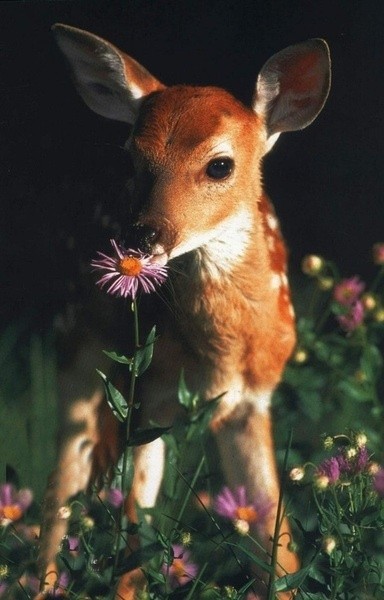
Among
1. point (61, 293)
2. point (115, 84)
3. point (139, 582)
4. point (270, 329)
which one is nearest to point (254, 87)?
point (115, 84)

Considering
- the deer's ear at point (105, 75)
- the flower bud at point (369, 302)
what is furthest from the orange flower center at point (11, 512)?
the flower bud at point (369, 302)

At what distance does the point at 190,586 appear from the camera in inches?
82.3

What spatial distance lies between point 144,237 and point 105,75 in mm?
576

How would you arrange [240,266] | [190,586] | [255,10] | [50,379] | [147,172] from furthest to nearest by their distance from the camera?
[50,379]
[255,10]
[240,266]
[147,172]
[190,586]

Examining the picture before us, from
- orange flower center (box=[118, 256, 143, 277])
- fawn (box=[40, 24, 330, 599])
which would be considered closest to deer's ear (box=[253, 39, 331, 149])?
fawn (box=[40, 24, 330, 599])

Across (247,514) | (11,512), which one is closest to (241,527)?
(247,514)

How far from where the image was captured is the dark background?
2898 millimetres

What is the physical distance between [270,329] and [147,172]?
485 mm

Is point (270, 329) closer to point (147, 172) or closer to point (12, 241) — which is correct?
point (147, 172)

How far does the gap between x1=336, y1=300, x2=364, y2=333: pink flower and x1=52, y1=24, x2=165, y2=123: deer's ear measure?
2.21 ft

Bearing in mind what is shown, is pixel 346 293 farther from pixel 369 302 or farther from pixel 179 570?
pixel 179 570

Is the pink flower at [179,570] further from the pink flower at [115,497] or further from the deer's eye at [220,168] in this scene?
the deer's eye at [220,168]

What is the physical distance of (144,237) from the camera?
2246 millimetres

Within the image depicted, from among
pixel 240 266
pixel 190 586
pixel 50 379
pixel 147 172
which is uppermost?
pixel 147 172
